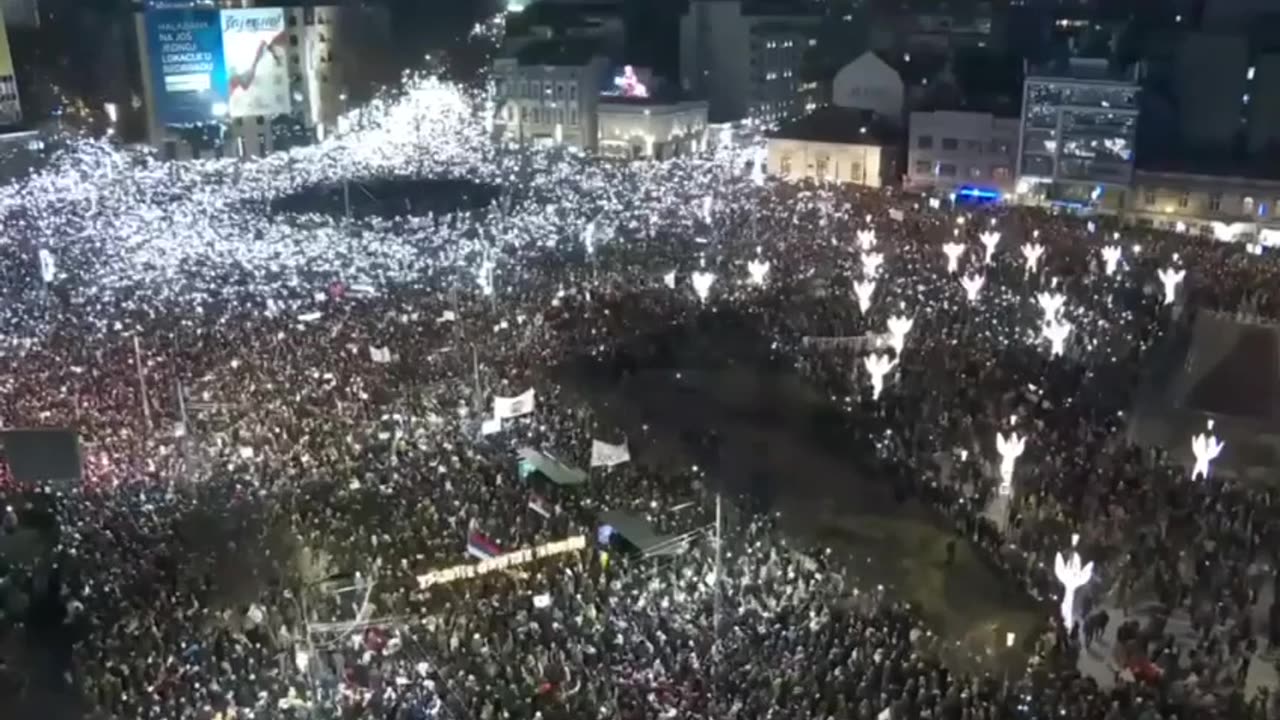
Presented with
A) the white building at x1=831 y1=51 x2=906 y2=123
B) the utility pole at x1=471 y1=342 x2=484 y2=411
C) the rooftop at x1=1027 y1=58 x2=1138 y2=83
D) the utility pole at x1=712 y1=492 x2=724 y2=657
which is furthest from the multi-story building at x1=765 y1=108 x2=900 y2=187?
the utility pole at x1=712 y1=492 x2=724 y2=657

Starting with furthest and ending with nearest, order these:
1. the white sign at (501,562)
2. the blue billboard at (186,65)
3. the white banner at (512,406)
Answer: the blue billboard at (186,65) → the white banner at (512,406) → the white sign at (501,562)

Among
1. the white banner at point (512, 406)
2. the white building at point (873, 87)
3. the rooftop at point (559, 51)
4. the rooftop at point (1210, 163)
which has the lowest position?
the white banner at point (512, 406)

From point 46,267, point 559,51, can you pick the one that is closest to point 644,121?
point 559,51

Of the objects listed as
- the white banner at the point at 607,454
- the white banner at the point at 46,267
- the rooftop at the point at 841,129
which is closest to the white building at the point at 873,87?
the rooftop at the point at 841,129

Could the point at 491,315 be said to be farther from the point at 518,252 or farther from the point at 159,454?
the point at 159,454

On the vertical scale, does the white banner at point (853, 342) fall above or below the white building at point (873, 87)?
below

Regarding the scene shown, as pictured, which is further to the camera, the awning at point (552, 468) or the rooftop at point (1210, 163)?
the rooftop at point (1210, 163)

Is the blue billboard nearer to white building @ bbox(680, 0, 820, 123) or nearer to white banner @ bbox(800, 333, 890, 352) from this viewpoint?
white building @ bbox(680, 0, 820, 123)

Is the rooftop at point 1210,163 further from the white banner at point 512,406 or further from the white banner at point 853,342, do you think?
the white banner at point 512,406
